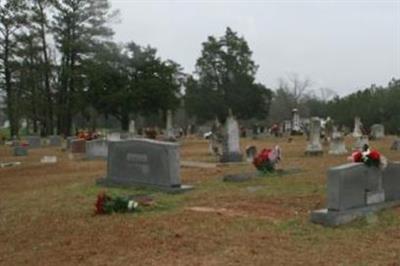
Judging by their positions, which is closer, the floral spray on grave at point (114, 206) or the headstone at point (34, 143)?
the floral spray on grave at point (114, 206)

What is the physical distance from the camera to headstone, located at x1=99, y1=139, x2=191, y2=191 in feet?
42.6

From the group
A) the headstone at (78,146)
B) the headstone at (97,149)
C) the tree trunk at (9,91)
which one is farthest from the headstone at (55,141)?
the headstone at (97,149)

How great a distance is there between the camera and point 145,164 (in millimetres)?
13562

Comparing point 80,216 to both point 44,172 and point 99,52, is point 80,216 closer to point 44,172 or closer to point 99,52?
point 44,172

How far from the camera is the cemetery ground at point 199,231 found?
A: 7410mm

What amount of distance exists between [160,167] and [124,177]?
1.31 metres

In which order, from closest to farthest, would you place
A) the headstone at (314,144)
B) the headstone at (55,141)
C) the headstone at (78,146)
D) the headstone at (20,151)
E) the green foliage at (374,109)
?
the headstone at (314,144), the headstone at (78,146), the headstone at (20,151), the headstone at (55,141), the green foliage at (374,109)

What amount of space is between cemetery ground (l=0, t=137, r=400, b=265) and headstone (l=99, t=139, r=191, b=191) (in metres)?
0.35

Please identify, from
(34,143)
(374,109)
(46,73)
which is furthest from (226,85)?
(34,143)

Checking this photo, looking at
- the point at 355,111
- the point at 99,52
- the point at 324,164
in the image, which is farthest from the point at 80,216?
the point at 355,111

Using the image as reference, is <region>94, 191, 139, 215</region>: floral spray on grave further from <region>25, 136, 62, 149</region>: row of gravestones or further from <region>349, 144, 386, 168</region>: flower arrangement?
<region>25, 136, 62, 149</region>: row of gravestones

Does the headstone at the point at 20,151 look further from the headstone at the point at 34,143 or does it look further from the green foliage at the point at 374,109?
the green foliage at the point at 374,109

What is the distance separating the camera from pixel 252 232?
8.53m

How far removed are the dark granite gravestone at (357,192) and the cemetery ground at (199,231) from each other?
0.52ft
